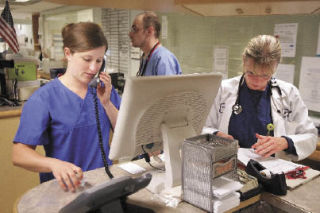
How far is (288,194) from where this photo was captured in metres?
1.21

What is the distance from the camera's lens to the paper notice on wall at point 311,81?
2518 mm

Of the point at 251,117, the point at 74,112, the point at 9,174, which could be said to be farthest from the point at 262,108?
the point at 9,174

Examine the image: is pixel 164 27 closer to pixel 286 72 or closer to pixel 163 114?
pixel 286 72

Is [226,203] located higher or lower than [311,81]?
lower

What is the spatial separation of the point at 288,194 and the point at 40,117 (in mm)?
1104

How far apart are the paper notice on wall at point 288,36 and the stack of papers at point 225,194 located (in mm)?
1907

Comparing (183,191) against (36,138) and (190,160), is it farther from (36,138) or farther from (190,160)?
(36,138)

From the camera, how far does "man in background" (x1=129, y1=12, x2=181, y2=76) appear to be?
2.86 m

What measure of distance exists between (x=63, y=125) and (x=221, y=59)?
2173mm

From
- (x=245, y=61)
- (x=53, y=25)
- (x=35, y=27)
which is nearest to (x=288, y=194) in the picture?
(x=245, y=61)

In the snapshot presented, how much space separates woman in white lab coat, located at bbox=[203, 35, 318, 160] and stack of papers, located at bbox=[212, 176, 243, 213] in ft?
1.64

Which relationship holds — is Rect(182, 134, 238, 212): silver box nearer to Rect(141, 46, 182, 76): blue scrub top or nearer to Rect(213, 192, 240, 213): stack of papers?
Rect(213, 192, 240, 213): stack of papers

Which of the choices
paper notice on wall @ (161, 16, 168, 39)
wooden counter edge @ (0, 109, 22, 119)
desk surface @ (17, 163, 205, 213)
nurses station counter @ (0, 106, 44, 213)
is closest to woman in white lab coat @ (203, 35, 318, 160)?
desk surface @ (17, 163, 205, 213)

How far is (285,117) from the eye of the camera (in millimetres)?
1745
